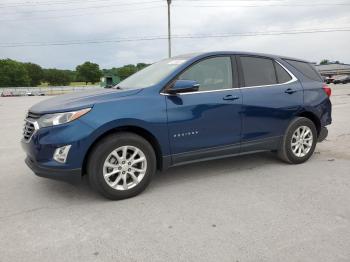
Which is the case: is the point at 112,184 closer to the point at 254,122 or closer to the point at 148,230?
the point at 148,230

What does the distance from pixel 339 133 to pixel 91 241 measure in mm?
6507

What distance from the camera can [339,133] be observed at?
24.8 feet

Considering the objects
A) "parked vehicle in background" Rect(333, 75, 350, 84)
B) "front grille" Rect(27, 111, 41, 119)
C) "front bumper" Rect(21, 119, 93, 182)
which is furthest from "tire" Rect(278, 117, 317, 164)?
"parked vehicle in background" Rect(333, 75, 350, 84)

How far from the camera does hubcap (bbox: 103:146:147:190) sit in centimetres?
371

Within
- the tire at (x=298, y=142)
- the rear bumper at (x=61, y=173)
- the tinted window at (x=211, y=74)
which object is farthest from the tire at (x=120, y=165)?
the tire at (x=298, y=142)

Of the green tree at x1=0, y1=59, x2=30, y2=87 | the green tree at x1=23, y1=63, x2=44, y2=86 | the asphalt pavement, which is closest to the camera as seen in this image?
the asphalt pavement

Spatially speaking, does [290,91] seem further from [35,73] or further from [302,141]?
[35,73]

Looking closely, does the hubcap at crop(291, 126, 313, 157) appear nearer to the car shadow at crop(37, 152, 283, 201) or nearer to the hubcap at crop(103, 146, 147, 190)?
the car shadow at crop(37, 152, 283, 201)

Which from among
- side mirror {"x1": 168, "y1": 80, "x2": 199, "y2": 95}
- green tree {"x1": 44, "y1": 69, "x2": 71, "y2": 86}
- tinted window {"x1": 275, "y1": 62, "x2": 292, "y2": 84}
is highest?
green tree {"x1": 44, "y1": 69, "x2": 71, "y2": 86}

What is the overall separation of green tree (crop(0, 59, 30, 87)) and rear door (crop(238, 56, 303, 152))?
331ft

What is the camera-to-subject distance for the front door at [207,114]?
4.02 meters

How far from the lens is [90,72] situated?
102125mm

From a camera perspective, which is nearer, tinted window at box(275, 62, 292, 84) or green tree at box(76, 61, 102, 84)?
tinted window at box(275, 62, 292, 84)

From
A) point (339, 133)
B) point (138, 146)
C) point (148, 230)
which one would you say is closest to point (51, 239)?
point (148, 230)
